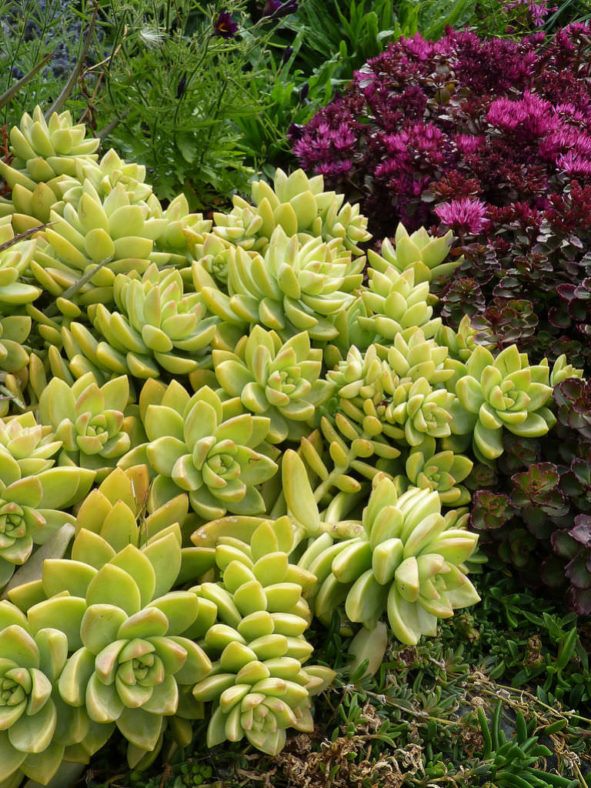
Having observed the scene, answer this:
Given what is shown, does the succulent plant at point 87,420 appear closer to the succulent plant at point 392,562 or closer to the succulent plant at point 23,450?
the succulent plant at point 23,450

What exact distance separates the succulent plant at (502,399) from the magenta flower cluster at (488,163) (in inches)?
8.4

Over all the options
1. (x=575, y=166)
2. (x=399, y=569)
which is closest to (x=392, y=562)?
(x=399, y=569)

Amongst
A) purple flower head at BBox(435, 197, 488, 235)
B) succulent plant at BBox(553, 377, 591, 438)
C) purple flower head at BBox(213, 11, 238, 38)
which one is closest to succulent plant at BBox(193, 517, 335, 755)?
succulent plant at BBox(553, 377, 591, 438)

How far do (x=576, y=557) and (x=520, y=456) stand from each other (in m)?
0.24

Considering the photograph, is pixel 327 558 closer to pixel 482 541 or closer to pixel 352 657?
pixel 352 657

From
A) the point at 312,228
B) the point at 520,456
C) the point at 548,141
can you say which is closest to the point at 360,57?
the point at 548,141

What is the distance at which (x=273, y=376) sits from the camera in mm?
1428

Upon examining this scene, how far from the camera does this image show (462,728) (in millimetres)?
1350

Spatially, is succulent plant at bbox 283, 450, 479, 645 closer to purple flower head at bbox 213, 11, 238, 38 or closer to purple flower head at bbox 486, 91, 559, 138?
purple flower head at bbox 486, 91, 559, 138

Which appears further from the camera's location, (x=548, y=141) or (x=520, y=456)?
(x=548, y=141)

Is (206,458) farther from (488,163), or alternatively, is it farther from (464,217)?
(488,163)

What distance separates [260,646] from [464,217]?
138 cm

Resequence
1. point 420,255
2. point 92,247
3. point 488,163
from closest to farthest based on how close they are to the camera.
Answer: point 92,247
point 420,255
point 488,163

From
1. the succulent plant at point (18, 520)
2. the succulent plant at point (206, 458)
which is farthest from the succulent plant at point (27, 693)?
the succulent plant at point (206, 458)
